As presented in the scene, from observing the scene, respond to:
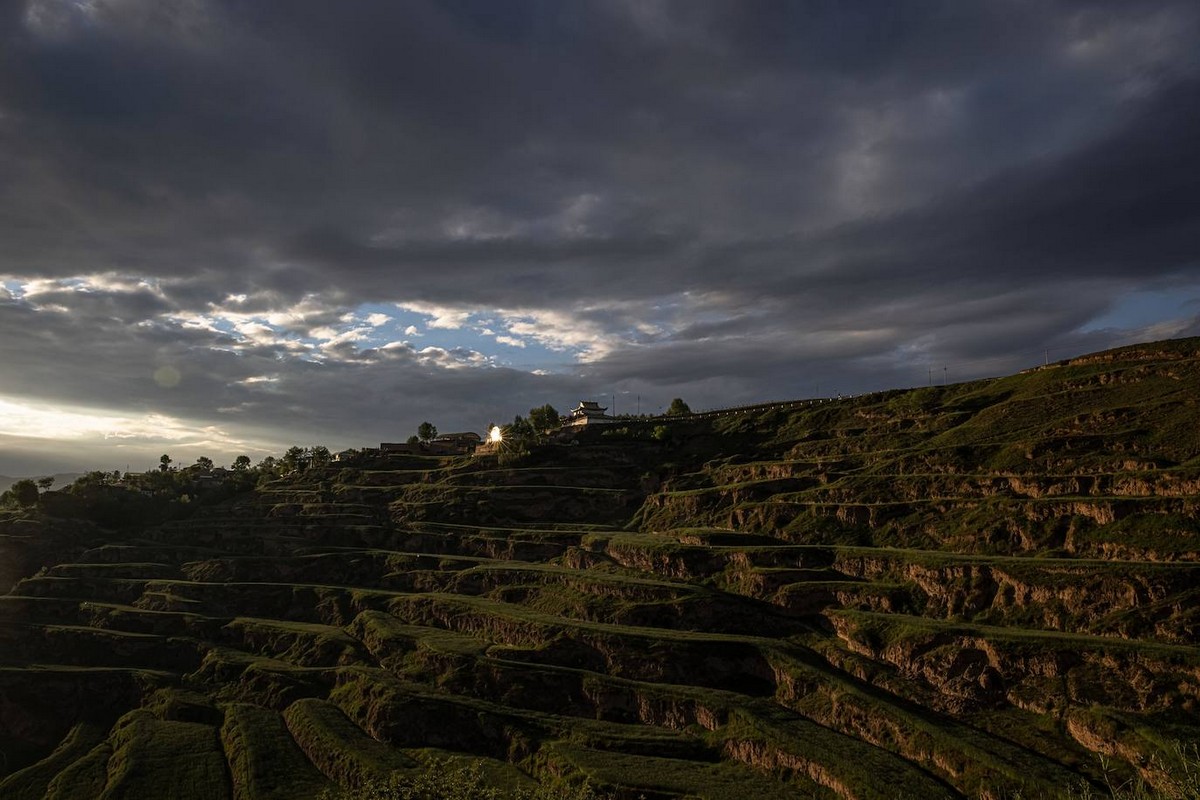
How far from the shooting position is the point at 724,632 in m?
95.2

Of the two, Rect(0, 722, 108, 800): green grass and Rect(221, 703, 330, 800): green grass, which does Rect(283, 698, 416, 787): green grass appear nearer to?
Rect(221, 703, 330, 800): green grass

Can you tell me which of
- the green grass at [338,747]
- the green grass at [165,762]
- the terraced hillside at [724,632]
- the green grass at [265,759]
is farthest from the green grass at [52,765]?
the green grass at [338,747]

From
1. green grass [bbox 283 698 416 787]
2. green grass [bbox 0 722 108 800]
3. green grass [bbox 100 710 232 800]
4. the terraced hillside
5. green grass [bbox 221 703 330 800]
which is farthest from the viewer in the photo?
green grass [bbox 0 722 108 800]

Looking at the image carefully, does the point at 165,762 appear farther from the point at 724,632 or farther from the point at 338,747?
the point at 724,632

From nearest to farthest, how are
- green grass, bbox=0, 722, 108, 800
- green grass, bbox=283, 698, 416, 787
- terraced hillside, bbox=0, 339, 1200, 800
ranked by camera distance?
terraced hillside, bbox=0, 339, 1200, 800 → green grass, bbox=283, 698, 416, 787 → green grass, bbox=0, 722, 108, 800

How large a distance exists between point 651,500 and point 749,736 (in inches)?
3341

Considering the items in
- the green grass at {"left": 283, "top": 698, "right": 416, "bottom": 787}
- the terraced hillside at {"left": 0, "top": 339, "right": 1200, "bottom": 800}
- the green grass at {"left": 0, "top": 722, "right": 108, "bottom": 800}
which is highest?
the terraced hillside at {"left": 0, "top": 339, "right": 1200, "bottom": 800}

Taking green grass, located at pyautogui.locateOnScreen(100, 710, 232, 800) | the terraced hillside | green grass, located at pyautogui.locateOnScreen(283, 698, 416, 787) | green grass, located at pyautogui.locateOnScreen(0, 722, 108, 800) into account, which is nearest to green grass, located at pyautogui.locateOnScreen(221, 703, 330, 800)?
the terraced hillside

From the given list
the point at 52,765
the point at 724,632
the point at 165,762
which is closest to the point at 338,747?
the point at 165,762

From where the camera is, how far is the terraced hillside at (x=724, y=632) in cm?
6819

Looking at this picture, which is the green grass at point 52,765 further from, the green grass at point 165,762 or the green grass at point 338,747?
the green grass at point 338,747

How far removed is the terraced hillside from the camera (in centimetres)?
6819

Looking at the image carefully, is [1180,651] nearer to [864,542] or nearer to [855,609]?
[855,609]

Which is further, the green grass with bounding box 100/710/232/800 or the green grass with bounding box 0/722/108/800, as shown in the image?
the green grass with bounding box 0/722/108/800
